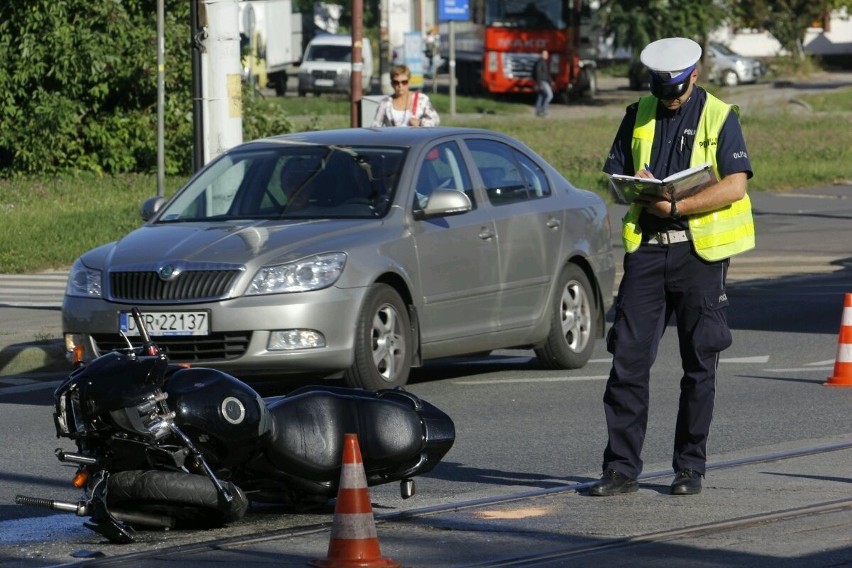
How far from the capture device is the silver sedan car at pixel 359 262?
9.55m

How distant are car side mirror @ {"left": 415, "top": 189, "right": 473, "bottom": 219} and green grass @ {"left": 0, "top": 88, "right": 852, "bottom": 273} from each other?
7702 millimetres

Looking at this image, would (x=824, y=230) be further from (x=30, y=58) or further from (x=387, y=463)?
(x=387, y=463)

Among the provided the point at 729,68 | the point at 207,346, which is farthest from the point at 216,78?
the point at 729,68

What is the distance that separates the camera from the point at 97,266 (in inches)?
395

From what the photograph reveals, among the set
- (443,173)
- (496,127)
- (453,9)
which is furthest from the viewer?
(453,9)

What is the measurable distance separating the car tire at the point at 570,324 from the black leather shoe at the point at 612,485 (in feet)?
14.3

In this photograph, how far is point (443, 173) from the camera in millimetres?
10906

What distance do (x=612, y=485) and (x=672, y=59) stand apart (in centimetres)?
171

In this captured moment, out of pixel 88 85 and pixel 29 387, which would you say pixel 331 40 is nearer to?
pixel 88 85

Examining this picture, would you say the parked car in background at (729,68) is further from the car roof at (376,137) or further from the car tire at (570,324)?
the car roof at (376,137)

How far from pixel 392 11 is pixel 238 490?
4042cm

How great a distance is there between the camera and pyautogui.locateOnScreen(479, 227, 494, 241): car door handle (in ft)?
35.4

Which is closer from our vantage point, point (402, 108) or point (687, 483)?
point (687, 483)

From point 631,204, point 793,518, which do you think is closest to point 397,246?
point 631,204
